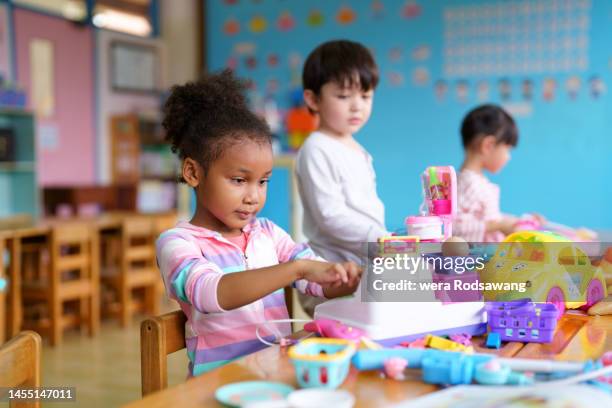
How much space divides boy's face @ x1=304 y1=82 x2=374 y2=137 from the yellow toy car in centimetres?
51

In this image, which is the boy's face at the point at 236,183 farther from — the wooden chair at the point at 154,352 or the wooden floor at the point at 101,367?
the wooden floor at the point at 101,367

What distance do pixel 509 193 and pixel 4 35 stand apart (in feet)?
11.7

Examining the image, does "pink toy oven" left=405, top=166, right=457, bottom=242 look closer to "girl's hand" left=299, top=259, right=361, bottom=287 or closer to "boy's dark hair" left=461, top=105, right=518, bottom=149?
"girl's hand" left=299, top=259, right=361, bottom=287

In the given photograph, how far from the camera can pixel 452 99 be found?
15.7ft

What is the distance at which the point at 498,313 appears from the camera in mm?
968

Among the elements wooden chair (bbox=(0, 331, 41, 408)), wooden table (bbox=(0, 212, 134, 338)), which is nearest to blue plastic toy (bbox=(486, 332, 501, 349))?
wooden chair (bbox=(0, 331, 41, 408))

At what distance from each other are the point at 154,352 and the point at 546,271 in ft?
2.03

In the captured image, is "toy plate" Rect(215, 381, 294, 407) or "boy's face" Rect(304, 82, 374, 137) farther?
"boy's face" Rect(304, 82, 374, 137)

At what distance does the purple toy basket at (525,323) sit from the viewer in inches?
37.3

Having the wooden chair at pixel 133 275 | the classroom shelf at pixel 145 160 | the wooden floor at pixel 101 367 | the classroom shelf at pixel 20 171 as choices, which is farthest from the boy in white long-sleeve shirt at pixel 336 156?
the classroom shelf at pixel 145 160

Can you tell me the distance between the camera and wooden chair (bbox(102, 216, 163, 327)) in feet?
13.3

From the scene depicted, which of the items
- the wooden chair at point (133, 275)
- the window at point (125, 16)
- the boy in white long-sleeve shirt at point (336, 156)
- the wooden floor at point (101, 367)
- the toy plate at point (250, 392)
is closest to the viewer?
the toy plate at point (250, 392)

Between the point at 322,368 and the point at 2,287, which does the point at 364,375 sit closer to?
the point at 322,368

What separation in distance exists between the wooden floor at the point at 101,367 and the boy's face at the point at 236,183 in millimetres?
1686
